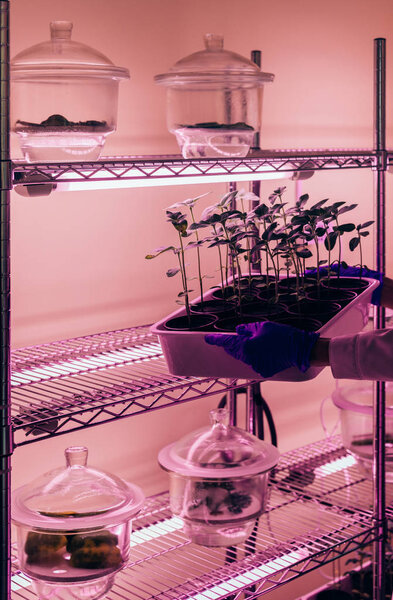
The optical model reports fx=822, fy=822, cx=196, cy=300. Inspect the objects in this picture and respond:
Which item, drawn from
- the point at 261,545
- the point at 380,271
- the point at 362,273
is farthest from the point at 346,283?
the point at 261,545

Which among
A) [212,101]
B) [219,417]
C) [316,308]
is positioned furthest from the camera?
[219,417]

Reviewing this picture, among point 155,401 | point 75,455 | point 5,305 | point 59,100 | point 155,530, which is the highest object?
point 59,100

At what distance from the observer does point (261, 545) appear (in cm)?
242

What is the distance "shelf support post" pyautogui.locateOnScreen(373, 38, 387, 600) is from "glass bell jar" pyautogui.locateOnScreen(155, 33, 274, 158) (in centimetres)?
51

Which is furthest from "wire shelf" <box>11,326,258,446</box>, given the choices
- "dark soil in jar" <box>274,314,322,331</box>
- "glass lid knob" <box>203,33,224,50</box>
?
"glass lid knob" <box>203,33,224,50</box>

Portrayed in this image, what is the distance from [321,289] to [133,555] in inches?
33.4

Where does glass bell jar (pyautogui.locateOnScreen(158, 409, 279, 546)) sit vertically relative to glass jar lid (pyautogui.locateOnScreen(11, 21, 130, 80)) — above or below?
below

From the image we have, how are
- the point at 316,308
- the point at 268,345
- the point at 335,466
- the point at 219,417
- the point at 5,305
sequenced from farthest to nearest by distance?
the point at 335,466 < the point at 219,417 < the point at 316,308 < the point at 268,345 < the point at 5,305

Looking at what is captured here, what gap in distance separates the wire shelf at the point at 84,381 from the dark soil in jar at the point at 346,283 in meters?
0.36

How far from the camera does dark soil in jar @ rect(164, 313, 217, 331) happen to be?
1796mm

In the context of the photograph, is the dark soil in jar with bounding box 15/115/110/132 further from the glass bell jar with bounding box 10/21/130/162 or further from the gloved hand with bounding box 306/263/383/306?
the gloved hand with bounding box 306/263/383/306

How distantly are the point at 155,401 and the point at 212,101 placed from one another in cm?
66

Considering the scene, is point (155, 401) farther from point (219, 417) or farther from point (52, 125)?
point (52, 125)

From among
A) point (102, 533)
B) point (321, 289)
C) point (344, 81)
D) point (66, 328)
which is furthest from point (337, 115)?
point (102, 533)
